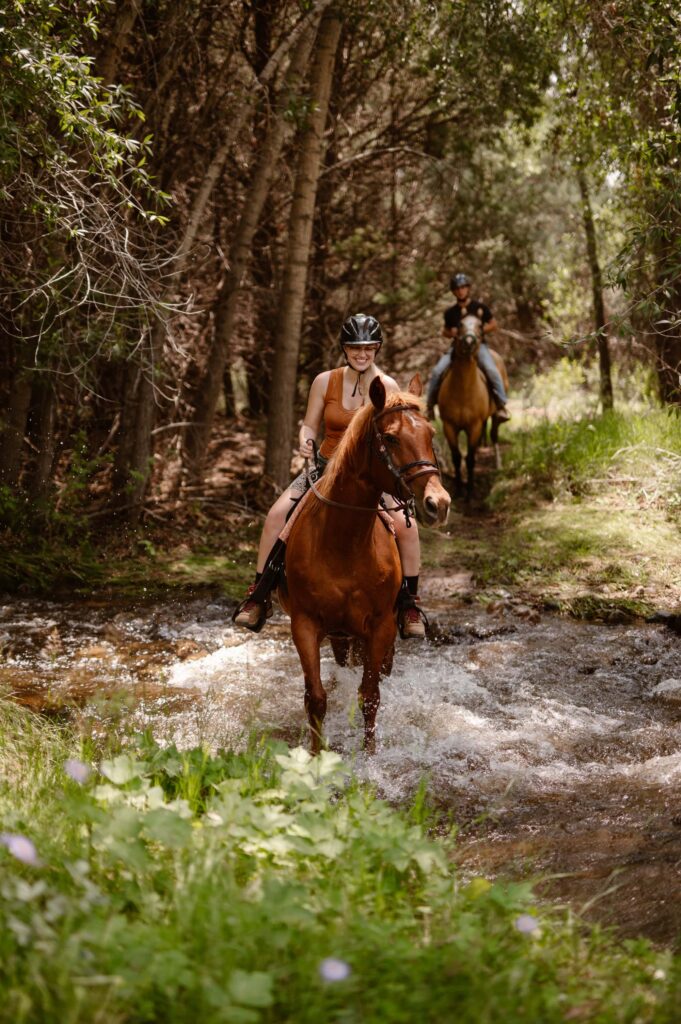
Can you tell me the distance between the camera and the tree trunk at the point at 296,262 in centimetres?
1172

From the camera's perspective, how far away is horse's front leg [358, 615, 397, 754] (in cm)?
552

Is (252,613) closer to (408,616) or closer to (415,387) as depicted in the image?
(408,616)

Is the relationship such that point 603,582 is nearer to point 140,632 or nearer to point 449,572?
point 449,572

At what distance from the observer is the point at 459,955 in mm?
2566

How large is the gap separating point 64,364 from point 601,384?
978cm

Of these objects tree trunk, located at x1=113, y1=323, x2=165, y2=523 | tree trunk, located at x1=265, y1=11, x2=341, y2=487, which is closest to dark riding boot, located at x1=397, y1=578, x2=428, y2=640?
tree trunk, located at x1=113, y1=323, x2=165, y2=523

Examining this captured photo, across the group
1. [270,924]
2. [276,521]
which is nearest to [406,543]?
[276,521]

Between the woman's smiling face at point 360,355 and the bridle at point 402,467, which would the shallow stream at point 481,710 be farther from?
the woman's smiling face at point 360,355

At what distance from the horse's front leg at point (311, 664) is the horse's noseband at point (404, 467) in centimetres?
117

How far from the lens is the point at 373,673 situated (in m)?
5.60

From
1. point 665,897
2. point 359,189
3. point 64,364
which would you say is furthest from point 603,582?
point 359,189

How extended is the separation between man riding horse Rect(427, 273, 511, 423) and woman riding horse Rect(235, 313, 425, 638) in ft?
24.7

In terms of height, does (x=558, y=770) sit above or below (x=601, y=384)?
below

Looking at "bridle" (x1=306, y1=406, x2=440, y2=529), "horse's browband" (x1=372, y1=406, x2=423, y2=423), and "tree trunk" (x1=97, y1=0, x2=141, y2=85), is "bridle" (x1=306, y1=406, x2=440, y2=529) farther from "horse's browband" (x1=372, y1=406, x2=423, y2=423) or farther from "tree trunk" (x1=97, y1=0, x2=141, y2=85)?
"tree trunk" (x1=97, y1=0, x2=141, y2=85)
